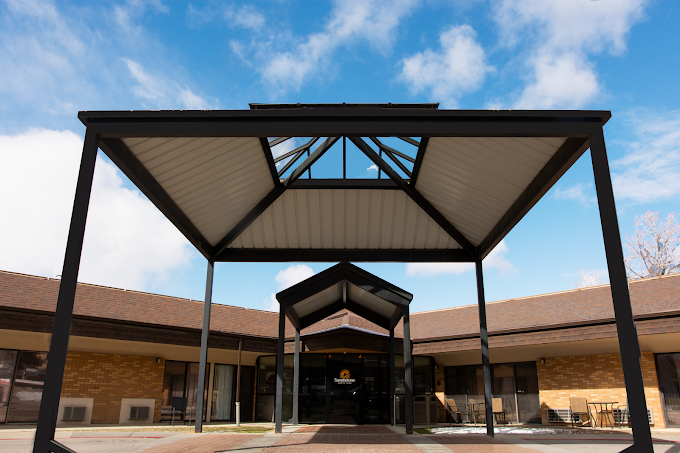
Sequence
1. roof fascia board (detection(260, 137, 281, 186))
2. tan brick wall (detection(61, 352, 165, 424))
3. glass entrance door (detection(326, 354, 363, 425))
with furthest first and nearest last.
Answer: glass entrance door (detection(326, 354, 363, 425)) < tan brick wall (detection(61, 352, 165, 424)) < roof fascia board (detection(260, 137, 281, 186))

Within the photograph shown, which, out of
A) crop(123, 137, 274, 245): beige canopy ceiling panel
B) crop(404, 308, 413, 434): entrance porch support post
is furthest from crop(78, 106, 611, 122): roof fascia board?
crop(404, 308, 413, 434): entrance porch support post

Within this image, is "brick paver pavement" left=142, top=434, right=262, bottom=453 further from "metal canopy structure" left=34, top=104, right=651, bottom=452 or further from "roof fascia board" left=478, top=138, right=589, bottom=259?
"roof fascia board" left=478, top=138, right=589, bottom=259

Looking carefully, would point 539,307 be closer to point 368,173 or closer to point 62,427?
point 368,173

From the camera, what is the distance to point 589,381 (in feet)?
50.9

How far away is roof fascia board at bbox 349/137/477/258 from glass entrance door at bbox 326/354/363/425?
6.98 metres

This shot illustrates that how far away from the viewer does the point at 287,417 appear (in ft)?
55.3

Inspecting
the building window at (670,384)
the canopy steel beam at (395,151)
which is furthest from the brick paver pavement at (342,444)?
the building window at (670,384)

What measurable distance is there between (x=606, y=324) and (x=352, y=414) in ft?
28.7

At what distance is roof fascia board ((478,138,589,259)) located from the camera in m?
7.29

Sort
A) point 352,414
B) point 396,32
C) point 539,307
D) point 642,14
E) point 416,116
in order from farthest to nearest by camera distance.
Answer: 1. point 539,307
2. point 352,414
3. point 642,14
4. point 396,32
5. point 416,116

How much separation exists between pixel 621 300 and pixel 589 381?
38.7 ft

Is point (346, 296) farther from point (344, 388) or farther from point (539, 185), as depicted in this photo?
point (539, 185)

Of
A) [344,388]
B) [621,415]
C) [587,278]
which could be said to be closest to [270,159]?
[344,388]

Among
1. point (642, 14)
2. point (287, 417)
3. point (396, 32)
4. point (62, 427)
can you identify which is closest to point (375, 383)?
point (287, 417)
